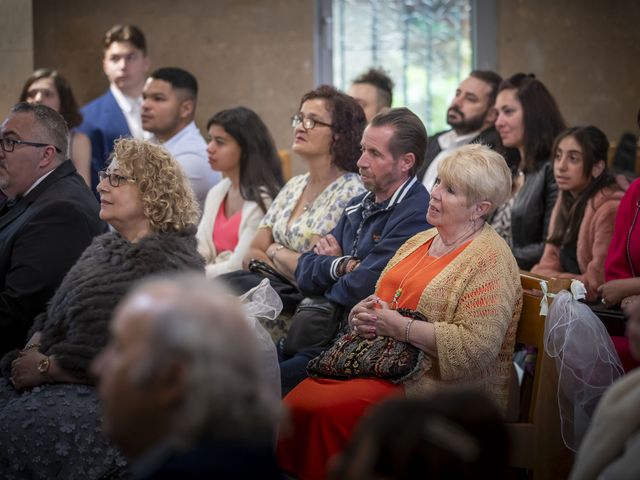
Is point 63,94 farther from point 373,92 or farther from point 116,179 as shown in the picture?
point 116,179

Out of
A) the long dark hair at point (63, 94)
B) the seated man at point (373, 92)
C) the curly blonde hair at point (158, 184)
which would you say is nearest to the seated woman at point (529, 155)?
the seated man at point (373, 92)

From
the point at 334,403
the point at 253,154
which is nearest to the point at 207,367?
the point at 334,403

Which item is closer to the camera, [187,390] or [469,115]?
[187,390]

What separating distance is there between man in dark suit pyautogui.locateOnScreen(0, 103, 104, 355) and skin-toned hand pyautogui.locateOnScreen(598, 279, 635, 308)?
192 centimetres

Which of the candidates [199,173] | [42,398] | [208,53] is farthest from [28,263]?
[208,53]

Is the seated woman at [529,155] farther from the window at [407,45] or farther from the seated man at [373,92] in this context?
the window at [407,45]

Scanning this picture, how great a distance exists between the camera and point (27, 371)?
3322mm

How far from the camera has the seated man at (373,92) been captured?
584 centimetres

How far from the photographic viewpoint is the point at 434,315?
3176 mm

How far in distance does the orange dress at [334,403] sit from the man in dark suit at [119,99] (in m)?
3.15

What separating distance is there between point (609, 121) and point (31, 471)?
5742mm

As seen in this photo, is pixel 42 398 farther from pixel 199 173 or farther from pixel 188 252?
pixel 199 173

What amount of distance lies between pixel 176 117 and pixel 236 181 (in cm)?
100

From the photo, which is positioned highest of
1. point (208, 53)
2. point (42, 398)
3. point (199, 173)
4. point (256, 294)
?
point (208, 53)
